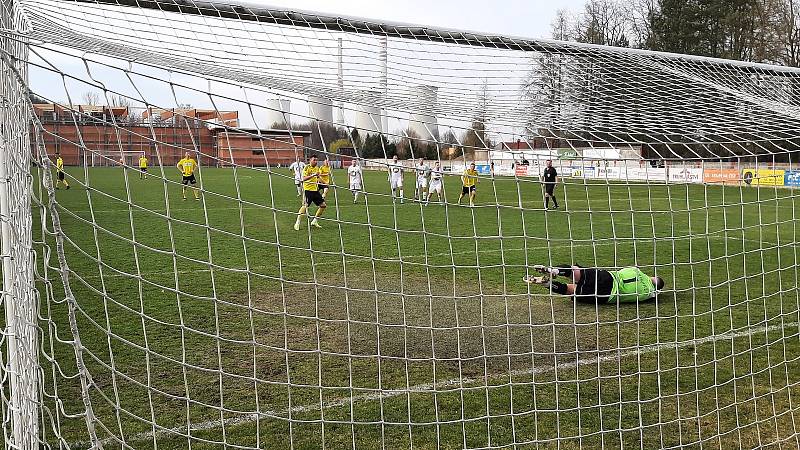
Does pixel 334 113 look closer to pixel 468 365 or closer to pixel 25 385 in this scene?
pixel 25 385

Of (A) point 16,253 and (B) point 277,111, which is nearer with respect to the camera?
(A) point 16,253

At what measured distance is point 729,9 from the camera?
122 feet

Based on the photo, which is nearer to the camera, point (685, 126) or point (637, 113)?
point (685, 126)

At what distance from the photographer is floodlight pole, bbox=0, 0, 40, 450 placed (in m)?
2.83

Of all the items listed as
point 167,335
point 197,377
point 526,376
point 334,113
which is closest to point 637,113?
point 526,376

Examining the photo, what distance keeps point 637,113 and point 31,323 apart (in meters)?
3.88

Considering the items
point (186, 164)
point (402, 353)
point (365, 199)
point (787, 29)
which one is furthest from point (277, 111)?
point (787, 29)

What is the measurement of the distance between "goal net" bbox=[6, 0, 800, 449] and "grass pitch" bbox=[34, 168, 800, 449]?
3cm

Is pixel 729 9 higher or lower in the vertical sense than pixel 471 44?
higher

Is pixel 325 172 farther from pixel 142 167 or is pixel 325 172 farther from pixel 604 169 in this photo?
pixel 604 169

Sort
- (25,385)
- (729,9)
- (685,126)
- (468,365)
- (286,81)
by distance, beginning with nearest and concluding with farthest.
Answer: (25,385) → (286,81) → (685,126) → (468,365) → (729,9)

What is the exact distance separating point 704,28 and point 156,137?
40.0 m

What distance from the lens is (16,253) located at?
117 inches

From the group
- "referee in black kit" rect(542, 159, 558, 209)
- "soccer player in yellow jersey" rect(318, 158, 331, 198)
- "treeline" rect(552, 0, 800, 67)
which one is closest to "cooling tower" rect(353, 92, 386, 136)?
"soccer player in yellow jersey" rect(318, 158, 331, 198)
